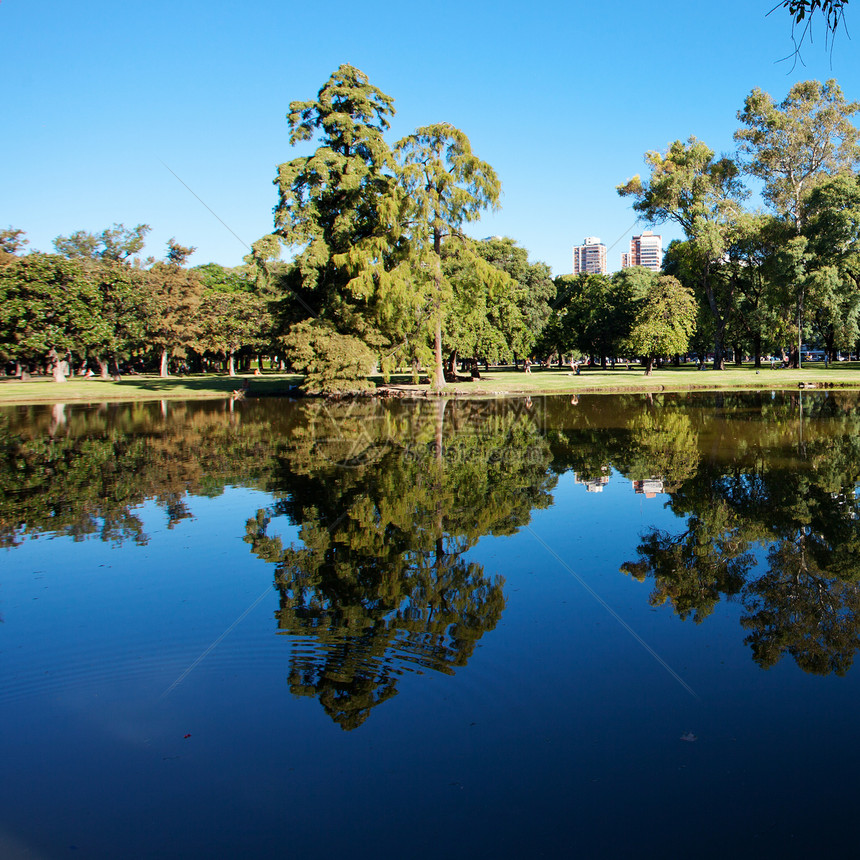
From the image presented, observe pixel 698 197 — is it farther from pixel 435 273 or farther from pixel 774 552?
pixel 774 552

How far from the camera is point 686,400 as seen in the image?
3603 centimetres

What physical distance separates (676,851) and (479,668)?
2.49 meters

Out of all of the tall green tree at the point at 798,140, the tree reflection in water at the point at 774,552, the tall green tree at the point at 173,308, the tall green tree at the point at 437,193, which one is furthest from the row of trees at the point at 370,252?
the tree reflection in water at the point at 774,552

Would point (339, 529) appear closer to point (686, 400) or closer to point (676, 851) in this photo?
point (676, 851)

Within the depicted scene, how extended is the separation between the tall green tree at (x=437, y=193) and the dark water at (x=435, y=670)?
1182 inches

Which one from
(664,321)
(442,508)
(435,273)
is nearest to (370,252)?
(435,273)

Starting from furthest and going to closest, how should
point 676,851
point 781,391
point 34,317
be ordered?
point 34,317 → point 781,391 → point 676,851

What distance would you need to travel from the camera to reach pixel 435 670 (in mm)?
6246

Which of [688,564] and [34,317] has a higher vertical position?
[34,317]

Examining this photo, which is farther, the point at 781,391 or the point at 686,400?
the point at 781,391

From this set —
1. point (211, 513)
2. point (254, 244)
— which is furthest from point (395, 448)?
point (254, 244)

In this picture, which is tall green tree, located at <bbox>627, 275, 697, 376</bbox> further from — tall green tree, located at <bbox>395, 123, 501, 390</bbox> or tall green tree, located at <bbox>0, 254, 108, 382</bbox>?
tall green tree, located at <bbox>0, 254, 108, 382</bbox>

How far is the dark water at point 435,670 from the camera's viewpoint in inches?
172

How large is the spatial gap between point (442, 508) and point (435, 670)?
19.3ft
